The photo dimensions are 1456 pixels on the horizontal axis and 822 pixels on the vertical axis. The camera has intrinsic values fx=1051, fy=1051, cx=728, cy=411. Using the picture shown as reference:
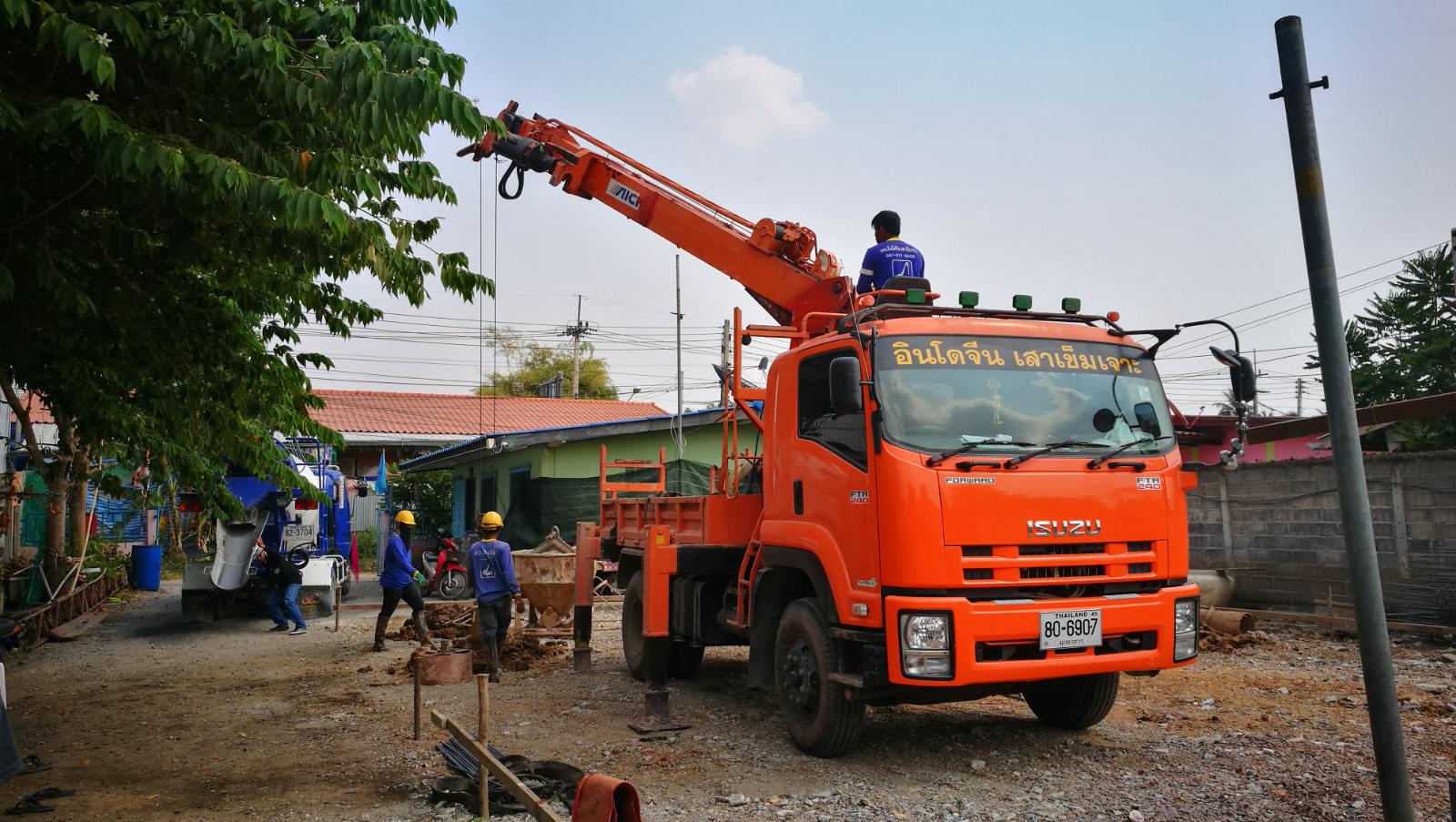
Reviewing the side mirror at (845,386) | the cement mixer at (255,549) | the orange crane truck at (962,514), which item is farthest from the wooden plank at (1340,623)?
the cement mixer at (255,549)

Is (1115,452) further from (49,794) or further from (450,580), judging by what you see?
(450,580)

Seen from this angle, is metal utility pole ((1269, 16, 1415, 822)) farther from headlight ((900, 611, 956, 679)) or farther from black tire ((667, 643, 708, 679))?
black tire ((667, 643, 708, 679))

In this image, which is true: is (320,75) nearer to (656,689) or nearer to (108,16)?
(108,16)

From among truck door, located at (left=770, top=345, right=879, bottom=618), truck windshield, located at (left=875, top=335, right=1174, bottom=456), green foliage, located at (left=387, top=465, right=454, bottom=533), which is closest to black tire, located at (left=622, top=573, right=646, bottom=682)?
truck door, located at (left=770, top=345, right=879, bottom=618)

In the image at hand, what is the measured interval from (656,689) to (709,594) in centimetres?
96

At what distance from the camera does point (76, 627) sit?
14281 mm

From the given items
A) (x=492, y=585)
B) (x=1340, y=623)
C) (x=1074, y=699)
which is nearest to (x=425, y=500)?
(x=492, y=585)

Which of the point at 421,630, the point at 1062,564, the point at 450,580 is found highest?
the point at 1062,564

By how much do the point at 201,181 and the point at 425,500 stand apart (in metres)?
23.0

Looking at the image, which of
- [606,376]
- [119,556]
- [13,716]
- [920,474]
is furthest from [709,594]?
[606,376]

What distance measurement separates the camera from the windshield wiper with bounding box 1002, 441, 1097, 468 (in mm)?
5809

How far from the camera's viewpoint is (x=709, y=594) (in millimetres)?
8430

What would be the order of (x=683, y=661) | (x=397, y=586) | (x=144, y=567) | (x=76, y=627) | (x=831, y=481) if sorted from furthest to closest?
1. (x=144, y=567)
2. (x=76, y=627)
3. (x=397, y=586)
4. (x=683, y=661)
5. (x=831, y=481)

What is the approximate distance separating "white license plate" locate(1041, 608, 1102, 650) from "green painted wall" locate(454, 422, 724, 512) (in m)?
14.5
